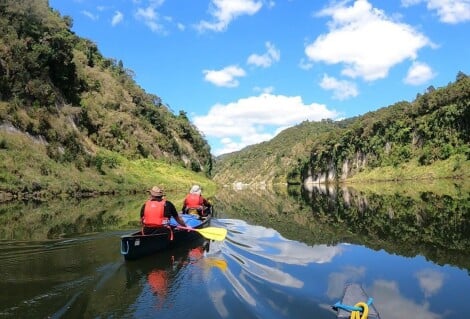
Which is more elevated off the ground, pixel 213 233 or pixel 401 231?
pixel 213 233

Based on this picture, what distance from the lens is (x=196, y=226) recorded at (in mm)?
15461

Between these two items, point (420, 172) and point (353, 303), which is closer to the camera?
point (353, 303)

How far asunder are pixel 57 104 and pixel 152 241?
39.4m

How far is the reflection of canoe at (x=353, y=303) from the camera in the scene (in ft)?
21.6

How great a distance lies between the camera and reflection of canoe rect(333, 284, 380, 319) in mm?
6582

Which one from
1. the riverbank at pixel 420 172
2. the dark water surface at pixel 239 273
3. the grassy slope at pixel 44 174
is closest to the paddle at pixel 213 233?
the dark water surface at pixel 239 273

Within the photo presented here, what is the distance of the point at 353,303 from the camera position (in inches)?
286

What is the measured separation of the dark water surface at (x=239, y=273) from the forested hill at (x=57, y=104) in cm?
2054

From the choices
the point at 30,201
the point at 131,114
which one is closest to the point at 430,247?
the point at 30,201

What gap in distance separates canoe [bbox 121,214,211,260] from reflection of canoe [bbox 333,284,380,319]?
5529 mm

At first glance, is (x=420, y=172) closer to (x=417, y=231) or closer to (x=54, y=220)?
(x=417, y=231)

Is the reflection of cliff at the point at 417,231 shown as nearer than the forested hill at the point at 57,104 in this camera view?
Yes

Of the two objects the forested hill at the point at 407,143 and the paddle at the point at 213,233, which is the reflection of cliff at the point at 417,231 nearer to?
the paddle at the point at 213,233

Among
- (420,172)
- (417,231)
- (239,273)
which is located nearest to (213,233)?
(239,273)
